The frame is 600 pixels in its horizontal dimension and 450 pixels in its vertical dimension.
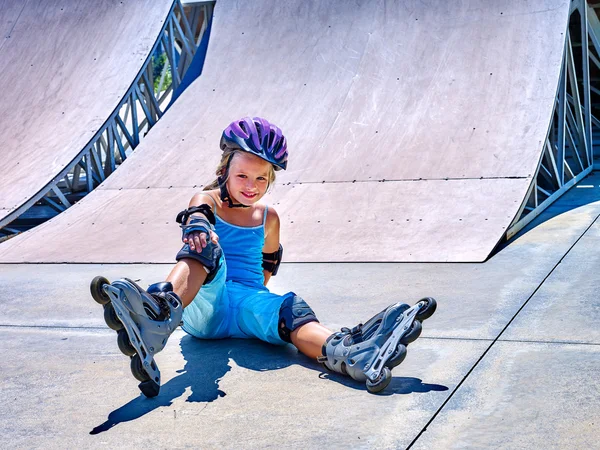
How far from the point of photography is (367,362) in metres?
3.25

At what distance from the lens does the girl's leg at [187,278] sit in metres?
3.38

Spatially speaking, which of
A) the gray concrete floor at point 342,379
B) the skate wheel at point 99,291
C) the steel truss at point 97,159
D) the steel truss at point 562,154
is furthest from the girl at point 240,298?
the steel truss at point 97,159

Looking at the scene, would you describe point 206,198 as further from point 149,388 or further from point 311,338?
point 149,388

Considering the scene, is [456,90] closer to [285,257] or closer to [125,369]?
[285,257]

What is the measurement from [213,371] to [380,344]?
0.82 meters

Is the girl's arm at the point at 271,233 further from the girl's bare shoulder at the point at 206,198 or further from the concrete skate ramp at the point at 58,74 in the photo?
the concrete skate ramp at the point at 58,74

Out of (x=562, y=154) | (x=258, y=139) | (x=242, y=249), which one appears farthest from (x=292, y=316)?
(x=562, y=154)

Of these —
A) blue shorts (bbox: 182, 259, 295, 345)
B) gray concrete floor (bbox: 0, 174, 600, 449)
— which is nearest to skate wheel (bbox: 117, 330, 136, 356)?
gray concrete floor (bbox: 0, 174, 600, 449)

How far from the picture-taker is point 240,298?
13.0 ft

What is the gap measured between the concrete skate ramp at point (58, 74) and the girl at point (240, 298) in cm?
440

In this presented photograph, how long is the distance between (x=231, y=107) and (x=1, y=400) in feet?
19.9

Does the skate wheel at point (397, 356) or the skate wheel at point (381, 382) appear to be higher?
the skate wheel at point (397, 356)

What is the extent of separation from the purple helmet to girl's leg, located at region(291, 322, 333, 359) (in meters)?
0.78

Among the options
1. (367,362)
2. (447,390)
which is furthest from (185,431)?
(447,390)
